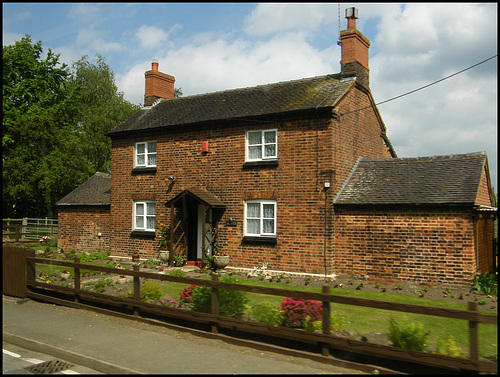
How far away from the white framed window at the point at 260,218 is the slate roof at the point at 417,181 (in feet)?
7.99

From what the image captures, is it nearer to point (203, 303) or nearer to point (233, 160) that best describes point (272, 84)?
point (233, 160)

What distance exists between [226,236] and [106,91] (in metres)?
33.4

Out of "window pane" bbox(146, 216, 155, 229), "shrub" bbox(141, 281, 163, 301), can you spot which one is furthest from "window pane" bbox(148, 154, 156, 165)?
"shrub" bbox(141, 281, 163, 301)

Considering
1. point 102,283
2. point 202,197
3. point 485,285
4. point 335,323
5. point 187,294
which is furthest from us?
point 202,197

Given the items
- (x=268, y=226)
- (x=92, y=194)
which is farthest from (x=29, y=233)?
(x=268, y=226)

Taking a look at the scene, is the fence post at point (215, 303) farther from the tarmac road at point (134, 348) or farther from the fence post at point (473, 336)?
the fence post at point (473, 336)

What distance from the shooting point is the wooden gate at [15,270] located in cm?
1170

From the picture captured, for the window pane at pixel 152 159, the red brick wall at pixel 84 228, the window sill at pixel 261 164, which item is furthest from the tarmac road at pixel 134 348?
the red brick wall at pixel 84 228

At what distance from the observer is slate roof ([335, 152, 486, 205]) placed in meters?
13.3

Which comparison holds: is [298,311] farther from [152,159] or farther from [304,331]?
[152,159]

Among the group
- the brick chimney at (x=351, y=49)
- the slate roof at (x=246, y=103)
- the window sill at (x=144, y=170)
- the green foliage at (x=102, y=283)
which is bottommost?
the green foliage at (x=102, y=283)

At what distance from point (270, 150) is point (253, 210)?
2.27 meters

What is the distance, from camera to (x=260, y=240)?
1600 cm

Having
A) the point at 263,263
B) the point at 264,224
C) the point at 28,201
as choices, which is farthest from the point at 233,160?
the point at 28,201
